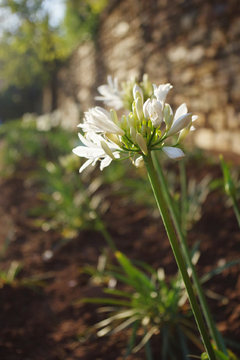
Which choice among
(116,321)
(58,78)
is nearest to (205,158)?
(116,321)

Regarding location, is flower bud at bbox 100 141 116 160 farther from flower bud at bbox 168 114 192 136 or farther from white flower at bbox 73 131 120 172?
flower bud at bbox 168 114 192 136

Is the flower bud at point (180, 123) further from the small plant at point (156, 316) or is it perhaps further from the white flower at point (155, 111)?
the small plant at point (156, 316)

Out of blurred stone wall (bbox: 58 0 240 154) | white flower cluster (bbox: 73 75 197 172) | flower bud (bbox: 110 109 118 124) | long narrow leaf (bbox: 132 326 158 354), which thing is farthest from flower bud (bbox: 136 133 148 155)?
blurred stone wall (bbox: 58 0 240 154)

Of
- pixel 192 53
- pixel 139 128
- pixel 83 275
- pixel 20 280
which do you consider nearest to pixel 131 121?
pixel 139 128

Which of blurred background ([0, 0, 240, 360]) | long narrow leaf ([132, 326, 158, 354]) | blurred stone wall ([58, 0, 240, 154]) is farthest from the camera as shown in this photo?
blurred stone wall ([58, 0, 240, 154])

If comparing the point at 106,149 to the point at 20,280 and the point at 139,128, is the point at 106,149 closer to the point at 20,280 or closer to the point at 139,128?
the point at 139,128

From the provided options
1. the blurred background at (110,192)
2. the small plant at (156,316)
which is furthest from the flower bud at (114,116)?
the small plant at (156,316)

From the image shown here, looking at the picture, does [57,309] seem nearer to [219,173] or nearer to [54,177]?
[54,177]
